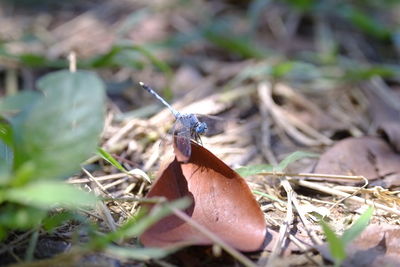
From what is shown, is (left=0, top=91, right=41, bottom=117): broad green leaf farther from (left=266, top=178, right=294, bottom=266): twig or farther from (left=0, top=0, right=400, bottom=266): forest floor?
(left=266, top=178, right=294, bottom=266): twig

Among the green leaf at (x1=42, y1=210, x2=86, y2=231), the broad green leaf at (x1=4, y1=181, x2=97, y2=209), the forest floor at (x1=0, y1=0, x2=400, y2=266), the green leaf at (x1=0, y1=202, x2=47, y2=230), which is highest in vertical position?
the broad green leaf at (x1=4, y1=181, x2=97, y2=209)

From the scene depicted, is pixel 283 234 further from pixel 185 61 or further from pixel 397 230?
pixel 185 61

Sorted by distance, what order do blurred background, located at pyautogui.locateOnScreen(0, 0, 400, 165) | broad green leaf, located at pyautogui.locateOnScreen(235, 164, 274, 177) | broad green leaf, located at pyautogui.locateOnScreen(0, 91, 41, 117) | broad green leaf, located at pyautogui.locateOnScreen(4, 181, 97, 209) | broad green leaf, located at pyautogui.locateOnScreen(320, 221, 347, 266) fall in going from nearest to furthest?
broad green leaf, located at pyautogui.locateOnScreen(4, 181, 97, 209) → broad green leaf, located at pyautogui.locateOnScreen(320, 221, 347, 266) → broad green leaf, located at pyautogui.locateOnScreen(235, 164, 274, 177) → broad green leaf, located at pyautogui.locateOnScreen(0, 91, 41, 117) → blurred background, located at pyautogui.locateOnScreen(0, 0, 400, 165)

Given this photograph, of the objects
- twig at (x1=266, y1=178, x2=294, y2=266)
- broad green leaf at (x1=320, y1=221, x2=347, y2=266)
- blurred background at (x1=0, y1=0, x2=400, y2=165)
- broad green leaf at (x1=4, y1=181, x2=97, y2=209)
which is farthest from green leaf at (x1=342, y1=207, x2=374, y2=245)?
blurred background at (x1=0, y1=0, x2=400, y2=165)

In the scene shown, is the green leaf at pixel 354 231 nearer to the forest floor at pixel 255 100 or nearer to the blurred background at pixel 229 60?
the forest floor at pixel 255 100

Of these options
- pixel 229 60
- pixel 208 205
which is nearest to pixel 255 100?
pixel 229 60

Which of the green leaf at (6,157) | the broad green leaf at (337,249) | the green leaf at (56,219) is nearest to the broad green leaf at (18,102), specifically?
the green leaf at (6,157)

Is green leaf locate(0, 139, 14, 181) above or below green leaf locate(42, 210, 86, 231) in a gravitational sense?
above

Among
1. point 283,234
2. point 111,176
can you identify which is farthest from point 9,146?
point 283,234
